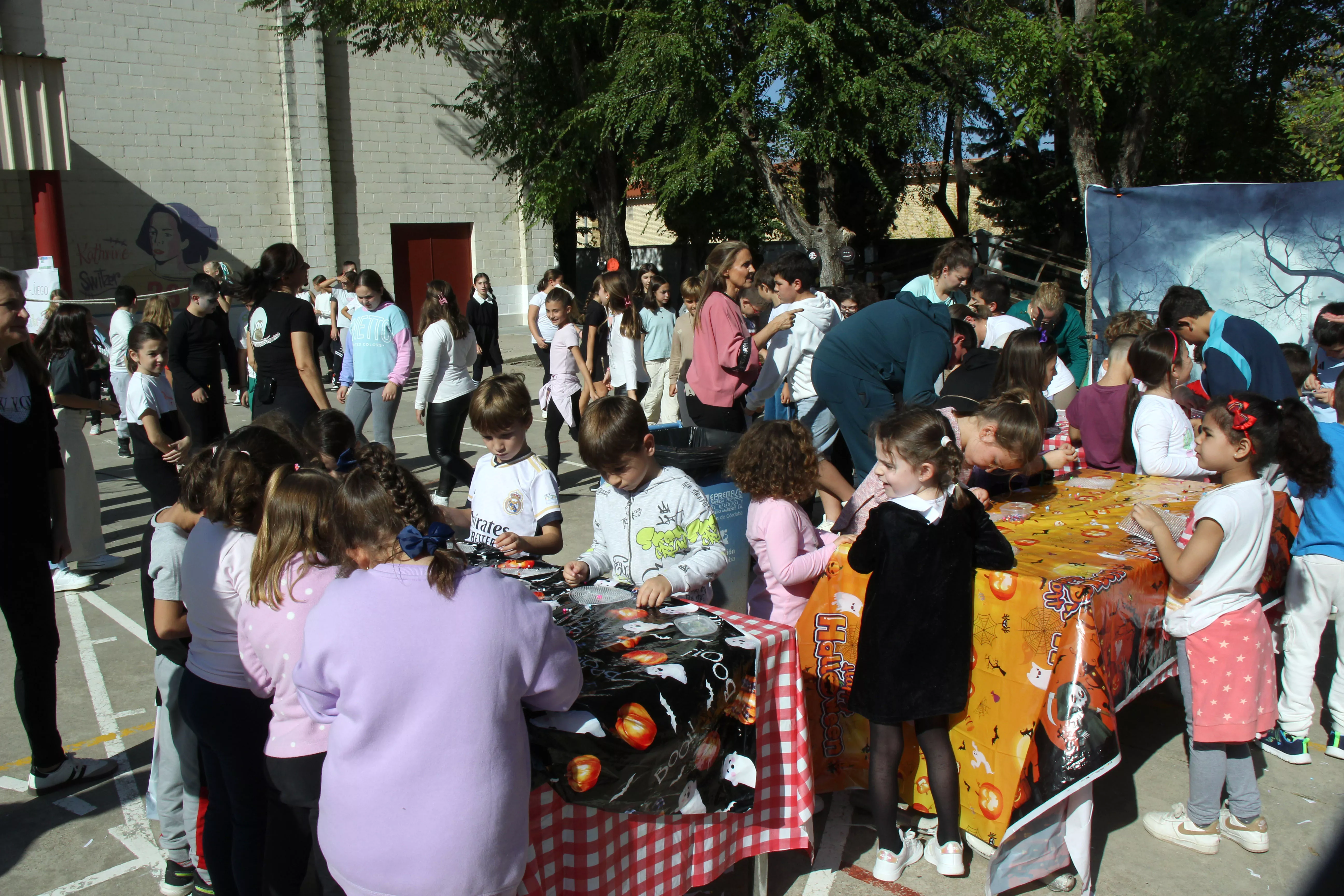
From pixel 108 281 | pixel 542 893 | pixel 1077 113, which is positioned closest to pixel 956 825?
pixel 542 893

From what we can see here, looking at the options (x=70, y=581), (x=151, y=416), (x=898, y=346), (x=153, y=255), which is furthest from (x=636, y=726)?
(x=153, y=255)

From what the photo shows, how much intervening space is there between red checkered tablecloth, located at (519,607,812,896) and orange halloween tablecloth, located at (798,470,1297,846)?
0.33 metres

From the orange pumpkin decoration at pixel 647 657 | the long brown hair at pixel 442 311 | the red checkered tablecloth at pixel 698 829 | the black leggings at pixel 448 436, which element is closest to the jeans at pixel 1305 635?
the red checkered tablecloth at pixel 698 829

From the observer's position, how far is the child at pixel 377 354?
7.02 meters

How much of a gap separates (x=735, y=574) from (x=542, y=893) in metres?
2.14

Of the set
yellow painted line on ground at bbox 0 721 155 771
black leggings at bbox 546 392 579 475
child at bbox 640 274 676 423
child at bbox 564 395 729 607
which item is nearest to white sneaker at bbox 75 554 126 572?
yellow painted line on ground at bbox 0 721 155 771

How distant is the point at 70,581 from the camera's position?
5984 millimetres

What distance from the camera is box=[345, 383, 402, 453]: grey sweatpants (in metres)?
7.08

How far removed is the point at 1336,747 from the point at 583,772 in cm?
327

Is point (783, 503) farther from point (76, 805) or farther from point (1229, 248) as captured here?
point (1229, 248)

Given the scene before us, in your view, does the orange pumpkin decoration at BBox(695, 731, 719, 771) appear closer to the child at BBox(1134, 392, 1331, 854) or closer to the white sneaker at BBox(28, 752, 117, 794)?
the child at BBox(1134, 392, 1331, 854)

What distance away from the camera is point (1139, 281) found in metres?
8.48

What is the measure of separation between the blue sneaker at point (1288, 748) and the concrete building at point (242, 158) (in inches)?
696

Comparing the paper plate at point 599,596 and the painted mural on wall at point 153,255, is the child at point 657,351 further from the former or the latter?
the painted mural on wall at point 153,255
